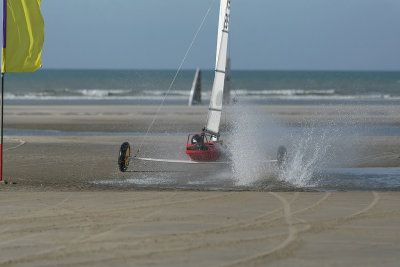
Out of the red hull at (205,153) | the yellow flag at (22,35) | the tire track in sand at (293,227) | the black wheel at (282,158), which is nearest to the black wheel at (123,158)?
the red hull at (205,153)

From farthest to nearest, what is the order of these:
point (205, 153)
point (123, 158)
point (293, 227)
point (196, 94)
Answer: point (196, 94)
point (205, 153)
point (123, 158)
point (293, 227)

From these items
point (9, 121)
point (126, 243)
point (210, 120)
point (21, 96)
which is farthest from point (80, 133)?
point (21, 96)

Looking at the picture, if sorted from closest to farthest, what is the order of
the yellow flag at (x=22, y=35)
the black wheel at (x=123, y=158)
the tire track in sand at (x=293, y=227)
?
the tire track in sand at (x=293, y=227), the yellow flag at (x=22, y=35), the black wheel at (x=123, y=158)

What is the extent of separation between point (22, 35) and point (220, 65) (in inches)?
176

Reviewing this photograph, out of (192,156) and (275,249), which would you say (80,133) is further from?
(275,249)

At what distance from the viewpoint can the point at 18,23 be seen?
12.2 metres

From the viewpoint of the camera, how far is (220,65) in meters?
15.1

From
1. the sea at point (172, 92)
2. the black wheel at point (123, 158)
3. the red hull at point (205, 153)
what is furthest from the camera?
the sea at point (172, 92)

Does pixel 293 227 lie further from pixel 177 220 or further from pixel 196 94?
pixel 196 94

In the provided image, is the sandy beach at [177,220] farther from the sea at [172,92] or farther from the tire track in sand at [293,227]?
the sea at [172,92]

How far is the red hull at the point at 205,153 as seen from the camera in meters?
14.2

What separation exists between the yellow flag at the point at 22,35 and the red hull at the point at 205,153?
3.57 metres

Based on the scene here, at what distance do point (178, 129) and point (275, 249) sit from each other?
58.7 ft

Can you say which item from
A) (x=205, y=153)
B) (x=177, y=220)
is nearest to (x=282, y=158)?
(x=205, y=153)
